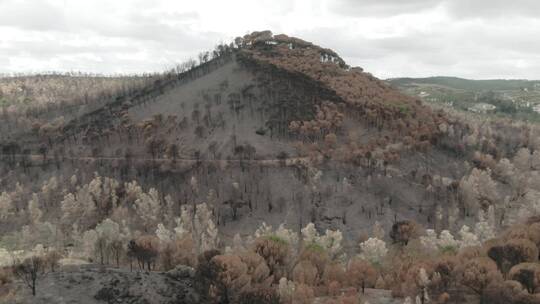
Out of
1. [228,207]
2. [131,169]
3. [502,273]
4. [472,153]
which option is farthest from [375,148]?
[502,273]

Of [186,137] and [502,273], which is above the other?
[186,137]

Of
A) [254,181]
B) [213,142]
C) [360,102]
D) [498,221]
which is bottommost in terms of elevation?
[498,221]

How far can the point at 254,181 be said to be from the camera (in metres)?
161

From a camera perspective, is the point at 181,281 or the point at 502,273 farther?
the point at 181,281

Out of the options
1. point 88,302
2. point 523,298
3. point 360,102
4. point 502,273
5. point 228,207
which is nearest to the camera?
point 523,298

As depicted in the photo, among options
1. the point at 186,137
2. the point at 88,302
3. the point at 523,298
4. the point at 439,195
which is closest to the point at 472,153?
the point at 439,195

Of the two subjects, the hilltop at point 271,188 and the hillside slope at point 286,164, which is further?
the hillside slope at point 286,164

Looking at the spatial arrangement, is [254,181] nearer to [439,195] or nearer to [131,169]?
[131,169]

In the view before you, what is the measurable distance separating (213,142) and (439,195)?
85.5 metres

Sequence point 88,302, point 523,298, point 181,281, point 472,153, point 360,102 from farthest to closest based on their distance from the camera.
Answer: point 360,102 < point 472,153 < point 181,281 < point 88,302 < point 523,298

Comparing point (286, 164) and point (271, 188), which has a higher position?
point (286, 164)

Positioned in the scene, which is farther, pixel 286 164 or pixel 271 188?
pixel 286 164

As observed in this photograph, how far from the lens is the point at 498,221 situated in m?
140

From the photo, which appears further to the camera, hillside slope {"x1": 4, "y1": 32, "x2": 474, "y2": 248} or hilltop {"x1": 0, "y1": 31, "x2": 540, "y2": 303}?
hillside slope {"x1": 4, "y1": 32, "x2": 474, "y2": 248}
